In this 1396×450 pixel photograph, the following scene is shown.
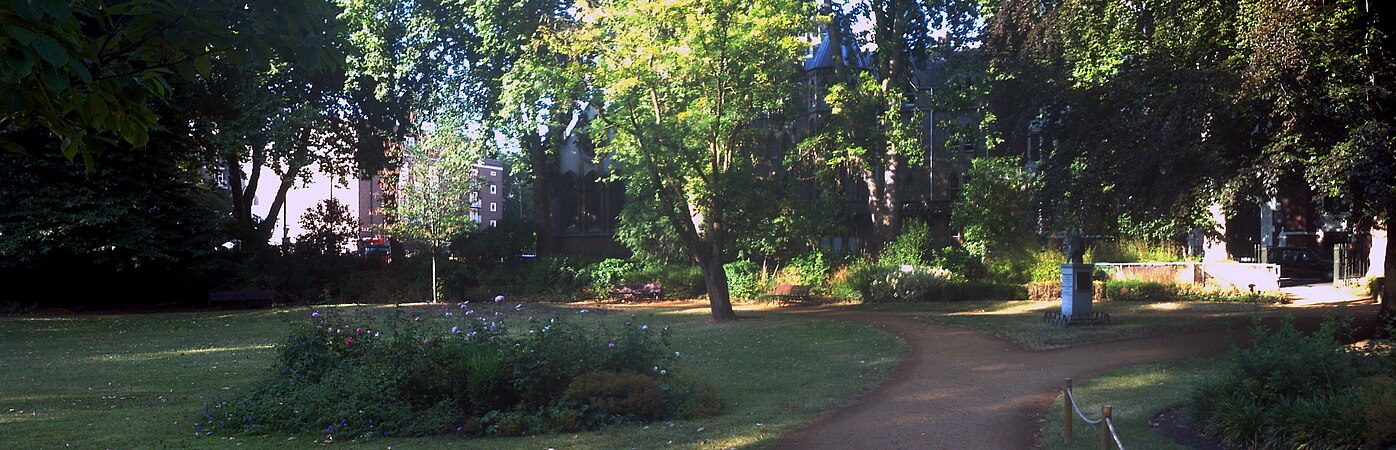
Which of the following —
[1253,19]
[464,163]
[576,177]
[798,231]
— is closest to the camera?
[1253,19]

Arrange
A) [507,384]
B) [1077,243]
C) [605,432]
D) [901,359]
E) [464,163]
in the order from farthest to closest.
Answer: [464,163] < [1077,243] < [901,359] < [507,384] < [605,432]

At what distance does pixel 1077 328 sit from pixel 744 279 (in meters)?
14.2

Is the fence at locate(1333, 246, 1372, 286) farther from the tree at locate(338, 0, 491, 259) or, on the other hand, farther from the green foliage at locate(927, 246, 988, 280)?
the tree at locate(338, 0, 491, 259)

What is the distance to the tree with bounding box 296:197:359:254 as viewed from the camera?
36.3m

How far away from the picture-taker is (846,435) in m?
10.1

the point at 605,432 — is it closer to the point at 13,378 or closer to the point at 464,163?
the point at 13,378

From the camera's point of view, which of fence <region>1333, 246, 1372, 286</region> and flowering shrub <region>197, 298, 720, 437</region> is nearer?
flowering shrub <region>197, 298, 720, 437</region>

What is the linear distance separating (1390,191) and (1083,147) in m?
5.61

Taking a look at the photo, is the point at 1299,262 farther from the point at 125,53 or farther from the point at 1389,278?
the point at 125,53

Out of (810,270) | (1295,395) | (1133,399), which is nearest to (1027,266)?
(810,270)

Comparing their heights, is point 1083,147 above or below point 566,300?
above

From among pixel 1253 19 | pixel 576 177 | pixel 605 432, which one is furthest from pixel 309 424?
pixel 576 177

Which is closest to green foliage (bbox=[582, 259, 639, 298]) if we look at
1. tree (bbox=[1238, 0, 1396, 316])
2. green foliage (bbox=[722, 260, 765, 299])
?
green foliage (bbox=[722, 260, 765, 299])

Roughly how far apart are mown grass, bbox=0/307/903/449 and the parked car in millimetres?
21761
